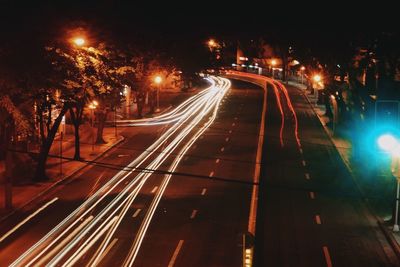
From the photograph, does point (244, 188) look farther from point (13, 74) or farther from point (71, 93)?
point (13, 74)

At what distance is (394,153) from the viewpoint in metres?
23.1

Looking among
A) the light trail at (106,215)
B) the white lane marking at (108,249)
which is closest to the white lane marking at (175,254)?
the light trail at (106,215)

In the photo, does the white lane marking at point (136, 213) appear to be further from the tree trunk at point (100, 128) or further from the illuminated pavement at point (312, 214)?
the tree trunk at point (100, 128)

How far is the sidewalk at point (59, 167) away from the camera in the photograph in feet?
104

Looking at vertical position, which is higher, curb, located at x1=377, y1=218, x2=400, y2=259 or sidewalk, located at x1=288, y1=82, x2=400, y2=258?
sidewalk, located at x1=288, y1=82, x2=400, y2=258

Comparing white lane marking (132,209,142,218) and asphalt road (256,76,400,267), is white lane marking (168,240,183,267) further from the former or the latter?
white lane marking (132,209,142,218)

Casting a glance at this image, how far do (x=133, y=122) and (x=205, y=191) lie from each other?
30.0m

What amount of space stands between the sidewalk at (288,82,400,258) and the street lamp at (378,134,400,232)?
61cm

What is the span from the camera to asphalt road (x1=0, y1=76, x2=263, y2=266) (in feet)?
73.9

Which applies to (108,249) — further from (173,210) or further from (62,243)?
(173,210)

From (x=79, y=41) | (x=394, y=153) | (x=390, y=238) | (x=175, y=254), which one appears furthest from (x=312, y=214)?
(x=79, y=41)

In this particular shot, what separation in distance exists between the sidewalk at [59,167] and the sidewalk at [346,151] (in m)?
13.7

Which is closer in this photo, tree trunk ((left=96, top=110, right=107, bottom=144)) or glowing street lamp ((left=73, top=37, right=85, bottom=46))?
glowing street lamp ((left=73, top=37, right=85, bottom=46))

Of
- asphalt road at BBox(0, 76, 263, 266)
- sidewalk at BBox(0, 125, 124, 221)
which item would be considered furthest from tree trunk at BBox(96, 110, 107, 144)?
asphalt road at BBox(0, 76, 263, 266)
